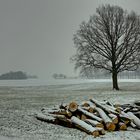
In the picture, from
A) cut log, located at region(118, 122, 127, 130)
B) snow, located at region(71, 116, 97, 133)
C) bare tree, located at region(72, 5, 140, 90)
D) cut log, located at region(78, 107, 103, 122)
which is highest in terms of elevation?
bare tree, located at region(72, 5, 140, 90)

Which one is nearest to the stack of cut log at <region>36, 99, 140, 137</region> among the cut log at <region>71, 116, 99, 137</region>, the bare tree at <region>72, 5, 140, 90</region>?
the cut log at <region>71, 116, 99, 137</region>

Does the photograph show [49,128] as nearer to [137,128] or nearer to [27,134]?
[27,134]

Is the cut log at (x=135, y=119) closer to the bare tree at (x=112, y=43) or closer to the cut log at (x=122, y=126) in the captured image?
the cut log at (x=122, y=126)

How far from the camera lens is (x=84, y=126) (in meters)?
12.7

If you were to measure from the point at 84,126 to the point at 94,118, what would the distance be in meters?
0.92

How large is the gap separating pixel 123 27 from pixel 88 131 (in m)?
37.6

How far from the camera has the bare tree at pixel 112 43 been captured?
4628cm

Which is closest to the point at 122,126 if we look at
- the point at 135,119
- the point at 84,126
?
the point at 135,119

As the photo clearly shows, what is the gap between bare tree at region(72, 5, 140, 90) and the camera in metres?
46.3

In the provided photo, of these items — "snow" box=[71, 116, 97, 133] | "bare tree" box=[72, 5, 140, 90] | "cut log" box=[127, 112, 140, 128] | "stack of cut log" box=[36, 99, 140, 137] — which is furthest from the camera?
"bare tree" box=[72, 5, 140, 90]

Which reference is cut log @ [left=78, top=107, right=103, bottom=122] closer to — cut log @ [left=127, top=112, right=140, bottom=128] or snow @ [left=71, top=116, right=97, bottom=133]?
snow @ [left=71, top=116, right=97, bottom=133]

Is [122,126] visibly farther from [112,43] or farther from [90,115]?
[112,43]

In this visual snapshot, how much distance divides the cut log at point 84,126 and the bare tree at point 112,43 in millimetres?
33125

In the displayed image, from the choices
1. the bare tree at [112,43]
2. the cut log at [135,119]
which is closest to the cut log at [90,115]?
the cut log at [135,119]
